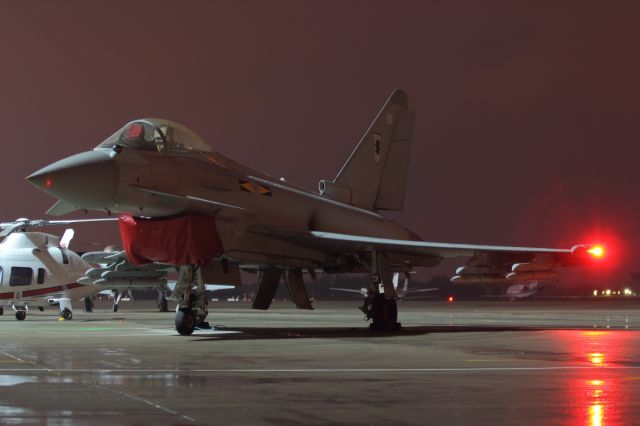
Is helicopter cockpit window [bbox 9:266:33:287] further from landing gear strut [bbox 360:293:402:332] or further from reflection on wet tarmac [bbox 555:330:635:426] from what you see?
reflection on wet tarmac [bbox 555:330:635:426]

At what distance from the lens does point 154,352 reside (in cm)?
1246

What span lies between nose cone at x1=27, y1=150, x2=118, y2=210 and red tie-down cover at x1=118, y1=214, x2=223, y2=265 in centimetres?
124

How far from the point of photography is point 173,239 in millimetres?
16609

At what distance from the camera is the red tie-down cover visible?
1656 cm

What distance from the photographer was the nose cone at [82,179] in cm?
1500

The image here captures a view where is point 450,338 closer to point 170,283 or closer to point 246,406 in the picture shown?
point 246,406

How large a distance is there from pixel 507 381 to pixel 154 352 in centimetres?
578

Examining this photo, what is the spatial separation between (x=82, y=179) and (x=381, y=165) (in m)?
10.2

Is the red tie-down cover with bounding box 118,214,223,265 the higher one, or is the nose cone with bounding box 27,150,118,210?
the nose cone with bounding box 27,150,118,210

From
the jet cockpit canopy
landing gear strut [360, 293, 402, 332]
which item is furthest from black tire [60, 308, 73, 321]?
the jet cockpit canopy

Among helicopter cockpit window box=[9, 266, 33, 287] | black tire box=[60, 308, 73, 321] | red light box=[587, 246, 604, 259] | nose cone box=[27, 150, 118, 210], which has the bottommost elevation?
black tire box=[60, 308, 73, 321]

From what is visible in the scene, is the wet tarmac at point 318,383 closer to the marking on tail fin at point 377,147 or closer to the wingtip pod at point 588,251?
the wingtip pod at point 588,251

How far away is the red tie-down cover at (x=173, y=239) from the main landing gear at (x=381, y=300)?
4184mm

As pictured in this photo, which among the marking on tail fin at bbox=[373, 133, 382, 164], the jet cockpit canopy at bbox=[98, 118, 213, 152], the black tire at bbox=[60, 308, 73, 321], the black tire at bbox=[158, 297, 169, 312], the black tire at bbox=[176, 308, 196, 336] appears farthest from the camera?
the black tire at bbox=[158, 297, 169, 312]
